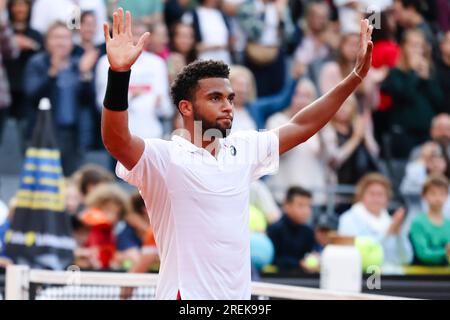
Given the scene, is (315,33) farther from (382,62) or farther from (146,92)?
(146,92)

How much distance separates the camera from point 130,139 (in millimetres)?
5676

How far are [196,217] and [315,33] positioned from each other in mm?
9214

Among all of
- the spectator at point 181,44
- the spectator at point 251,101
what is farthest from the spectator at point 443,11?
the spectator at point 181,44

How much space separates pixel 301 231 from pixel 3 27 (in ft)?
12.8

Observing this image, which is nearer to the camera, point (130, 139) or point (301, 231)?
point (130, 139)

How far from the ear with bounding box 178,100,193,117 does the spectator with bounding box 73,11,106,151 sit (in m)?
6.80

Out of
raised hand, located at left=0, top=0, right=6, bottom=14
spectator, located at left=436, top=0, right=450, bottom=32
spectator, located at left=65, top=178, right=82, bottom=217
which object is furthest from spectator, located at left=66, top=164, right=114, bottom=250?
spectator, located at left=436, top=0, right=450, bottom=32

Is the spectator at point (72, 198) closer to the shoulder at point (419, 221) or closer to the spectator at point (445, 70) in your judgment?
the shoulder at point (419, 221)

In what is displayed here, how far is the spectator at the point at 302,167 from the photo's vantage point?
12.9 meters

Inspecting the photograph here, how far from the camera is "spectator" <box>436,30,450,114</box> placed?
1470cm

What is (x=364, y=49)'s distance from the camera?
20.4 feet

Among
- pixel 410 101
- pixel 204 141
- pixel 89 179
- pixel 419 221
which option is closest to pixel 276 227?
pixel 419 221
